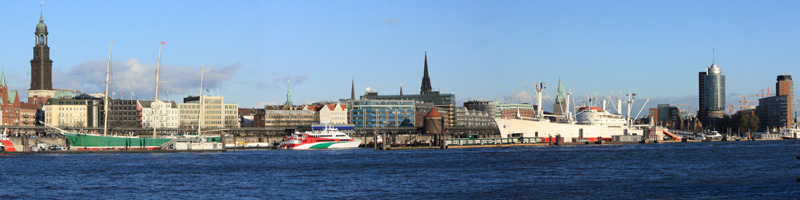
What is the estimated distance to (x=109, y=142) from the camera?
10975 centimetres

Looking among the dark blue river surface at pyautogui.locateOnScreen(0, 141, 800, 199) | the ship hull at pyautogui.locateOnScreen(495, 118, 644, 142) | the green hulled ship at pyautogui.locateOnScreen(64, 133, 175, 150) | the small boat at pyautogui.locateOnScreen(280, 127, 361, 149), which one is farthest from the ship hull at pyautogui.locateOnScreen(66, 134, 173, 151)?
the ship hull at pyautogui.locateOnScreen(495, 118, 644, 142)

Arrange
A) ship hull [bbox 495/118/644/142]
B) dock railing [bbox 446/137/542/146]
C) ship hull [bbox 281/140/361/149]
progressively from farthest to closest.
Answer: ship hull [bbox 495/118/644/142], ship hull [bbox 281/140/361/149], dock railing [bbox 446/137/542/146]

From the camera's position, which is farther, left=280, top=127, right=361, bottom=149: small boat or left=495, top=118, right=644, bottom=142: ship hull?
left=495, top=118, right=644, bottom=142: ship hull

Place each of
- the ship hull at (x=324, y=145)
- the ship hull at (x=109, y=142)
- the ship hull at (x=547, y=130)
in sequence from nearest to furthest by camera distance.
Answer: the ship hull at (x=109, y=142) < the ship hull at (x=324, y=145) < the ship hull at (x=547, y=130)

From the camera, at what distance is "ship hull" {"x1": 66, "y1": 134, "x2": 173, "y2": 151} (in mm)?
108875

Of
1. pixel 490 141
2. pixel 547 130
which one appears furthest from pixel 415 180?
pixel 547 130

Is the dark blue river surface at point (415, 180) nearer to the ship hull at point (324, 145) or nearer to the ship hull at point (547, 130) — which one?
the ship hull at point (324, 145)

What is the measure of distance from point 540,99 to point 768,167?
289ft

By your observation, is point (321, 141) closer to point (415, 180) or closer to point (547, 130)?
point (547, 130)

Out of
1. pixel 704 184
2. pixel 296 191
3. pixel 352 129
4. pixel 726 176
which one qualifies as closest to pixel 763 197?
pixel 704 184

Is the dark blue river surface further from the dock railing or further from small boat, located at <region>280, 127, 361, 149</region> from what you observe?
small boat, located at <region>280, 127, 361, 149</region>

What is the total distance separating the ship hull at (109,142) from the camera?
357ft

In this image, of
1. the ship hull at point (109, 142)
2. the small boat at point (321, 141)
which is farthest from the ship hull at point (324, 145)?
the ship hull at point (109, 142)

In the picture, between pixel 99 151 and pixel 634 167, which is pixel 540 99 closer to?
pixel 99 151
